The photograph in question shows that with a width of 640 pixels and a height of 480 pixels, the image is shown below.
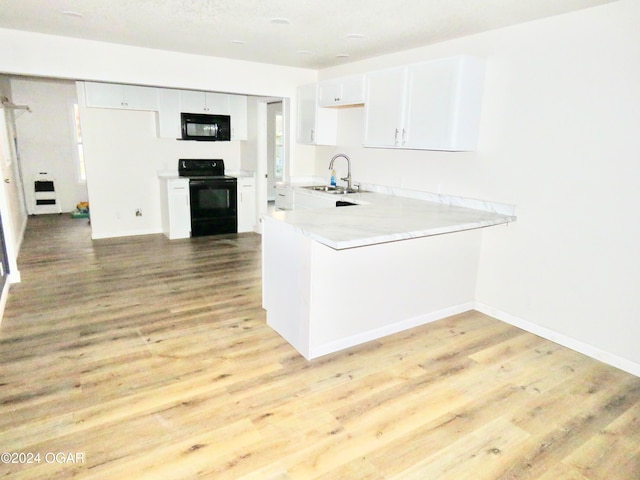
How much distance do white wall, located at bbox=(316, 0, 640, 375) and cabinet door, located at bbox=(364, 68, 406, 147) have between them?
21.4 inches

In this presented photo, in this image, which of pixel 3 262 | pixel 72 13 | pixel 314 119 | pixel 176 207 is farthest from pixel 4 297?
pixel 314 119

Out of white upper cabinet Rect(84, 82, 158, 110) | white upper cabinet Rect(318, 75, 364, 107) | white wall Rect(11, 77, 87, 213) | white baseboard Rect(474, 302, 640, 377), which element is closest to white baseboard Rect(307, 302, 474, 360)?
white baseboard Rect(474, 302, 640, 377)

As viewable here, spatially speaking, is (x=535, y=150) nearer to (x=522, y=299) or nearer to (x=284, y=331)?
(x=522, y=299)

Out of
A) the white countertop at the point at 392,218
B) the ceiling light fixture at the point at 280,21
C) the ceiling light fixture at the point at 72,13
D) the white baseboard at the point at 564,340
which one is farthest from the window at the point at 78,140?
the white baseboard at the point at 564,340

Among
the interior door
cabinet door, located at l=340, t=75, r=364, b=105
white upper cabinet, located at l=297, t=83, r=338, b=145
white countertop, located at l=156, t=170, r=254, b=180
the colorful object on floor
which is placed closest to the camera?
the interior door

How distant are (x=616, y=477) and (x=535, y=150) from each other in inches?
89.7

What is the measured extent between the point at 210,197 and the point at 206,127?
3.58ft

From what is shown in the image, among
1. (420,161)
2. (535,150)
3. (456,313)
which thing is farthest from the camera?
(420,161)

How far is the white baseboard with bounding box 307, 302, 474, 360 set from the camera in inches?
118

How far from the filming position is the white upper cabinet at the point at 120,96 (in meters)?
5.74

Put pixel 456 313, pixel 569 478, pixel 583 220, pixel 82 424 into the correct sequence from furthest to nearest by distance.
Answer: pixel 456 313
pixel 583 220
pixel 82 424
pixel 569 478

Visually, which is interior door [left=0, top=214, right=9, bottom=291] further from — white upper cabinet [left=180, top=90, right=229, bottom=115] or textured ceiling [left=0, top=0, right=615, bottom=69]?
white upper cabinet [left=180, top=90, right=229, bottom=115]

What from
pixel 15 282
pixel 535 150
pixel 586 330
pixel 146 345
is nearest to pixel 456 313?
pixel 586 330

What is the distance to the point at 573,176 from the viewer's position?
3.07 m
